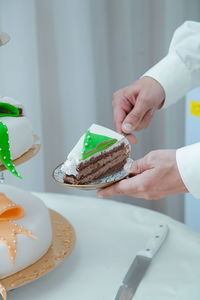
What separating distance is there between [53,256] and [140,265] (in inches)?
8.7

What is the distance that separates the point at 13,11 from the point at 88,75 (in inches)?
19.3

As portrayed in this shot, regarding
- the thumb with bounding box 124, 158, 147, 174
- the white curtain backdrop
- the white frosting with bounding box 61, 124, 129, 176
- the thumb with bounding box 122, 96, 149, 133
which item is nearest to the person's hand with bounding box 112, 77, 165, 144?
the thumb with bounding box 122, 96, 149, 133

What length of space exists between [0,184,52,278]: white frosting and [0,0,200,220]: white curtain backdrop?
1154 millimetres

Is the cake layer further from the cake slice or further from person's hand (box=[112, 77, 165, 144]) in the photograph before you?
person's hand (box=[112, 77, 165, 144])

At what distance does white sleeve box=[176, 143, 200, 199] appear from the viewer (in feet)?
3.58

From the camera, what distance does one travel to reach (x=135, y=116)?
1372 millimetres

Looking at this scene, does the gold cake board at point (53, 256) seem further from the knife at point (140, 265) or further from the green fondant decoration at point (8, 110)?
the green fondant decoration at point (8, 110)

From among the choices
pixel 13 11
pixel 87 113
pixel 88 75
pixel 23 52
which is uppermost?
pixel 13 11

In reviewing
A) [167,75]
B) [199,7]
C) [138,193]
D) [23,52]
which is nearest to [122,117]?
[167,75]

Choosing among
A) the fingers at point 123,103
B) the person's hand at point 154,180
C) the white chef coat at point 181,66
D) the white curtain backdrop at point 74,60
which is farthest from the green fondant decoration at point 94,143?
the white curtain backdrop at point 74,60

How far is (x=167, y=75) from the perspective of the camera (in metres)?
1.53

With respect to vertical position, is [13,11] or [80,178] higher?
[13,11]

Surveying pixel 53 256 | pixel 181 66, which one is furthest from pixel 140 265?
pixel 181 66

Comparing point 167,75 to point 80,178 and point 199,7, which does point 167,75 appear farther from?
point 199,7
